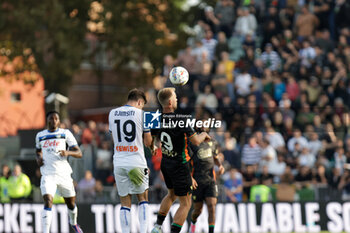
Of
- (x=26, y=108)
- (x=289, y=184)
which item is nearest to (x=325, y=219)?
(x=289, y=184)

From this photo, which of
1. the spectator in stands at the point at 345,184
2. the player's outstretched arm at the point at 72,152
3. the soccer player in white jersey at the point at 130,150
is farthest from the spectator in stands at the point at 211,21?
the soccer player in white jersey at the point at 130,150

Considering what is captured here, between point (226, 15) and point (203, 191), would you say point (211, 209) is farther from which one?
point (226, 15)

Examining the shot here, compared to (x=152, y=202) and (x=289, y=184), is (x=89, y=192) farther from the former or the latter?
(x=289, y=184)

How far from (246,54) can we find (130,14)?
1007 centimetres

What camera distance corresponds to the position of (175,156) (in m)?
11.5

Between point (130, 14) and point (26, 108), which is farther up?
point (130, 14)

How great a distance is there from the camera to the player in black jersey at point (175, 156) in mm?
11227

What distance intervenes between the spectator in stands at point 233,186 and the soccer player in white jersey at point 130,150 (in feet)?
23.7

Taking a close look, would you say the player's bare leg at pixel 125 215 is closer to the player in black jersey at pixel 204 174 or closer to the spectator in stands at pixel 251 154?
the player in black jersey at pixel 204 174

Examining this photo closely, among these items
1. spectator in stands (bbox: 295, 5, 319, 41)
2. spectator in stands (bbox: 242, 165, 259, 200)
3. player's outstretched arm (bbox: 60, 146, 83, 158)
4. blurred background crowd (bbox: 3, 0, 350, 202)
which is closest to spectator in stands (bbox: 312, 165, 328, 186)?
blurred background crowd (bbox: 3, 0, 350, 202)

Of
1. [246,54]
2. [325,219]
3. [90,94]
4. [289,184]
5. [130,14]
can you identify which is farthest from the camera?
[90,94]

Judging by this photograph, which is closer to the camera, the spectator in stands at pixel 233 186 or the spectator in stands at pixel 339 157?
the spectator in stands at pixel 233 186

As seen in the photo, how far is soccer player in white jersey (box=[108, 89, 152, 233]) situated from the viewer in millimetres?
11578

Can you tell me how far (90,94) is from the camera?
43.3m
